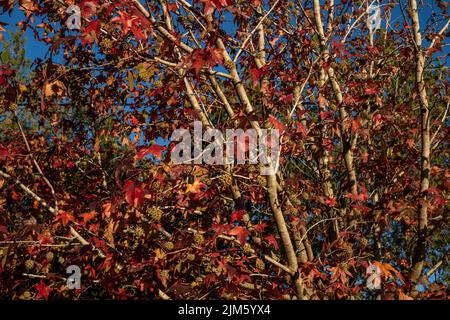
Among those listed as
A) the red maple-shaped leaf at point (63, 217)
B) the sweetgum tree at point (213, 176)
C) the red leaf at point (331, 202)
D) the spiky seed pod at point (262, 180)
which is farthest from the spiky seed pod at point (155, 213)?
the red leaf at point (331, 202)

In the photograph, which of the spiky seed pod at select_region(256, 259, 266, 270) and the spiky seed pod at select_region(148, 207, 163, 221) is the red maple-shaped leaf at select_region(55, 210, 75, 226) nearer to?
the spiky seed pod at select_region(148, 207, 163, 221)

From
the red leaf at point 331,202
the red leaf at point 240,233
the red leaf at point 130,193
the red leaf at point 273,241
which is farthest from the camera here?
the red leaf at point 331,202

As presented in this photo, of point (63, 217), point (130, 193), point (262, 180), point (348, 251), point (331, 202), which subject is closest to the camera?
point (130, 193)

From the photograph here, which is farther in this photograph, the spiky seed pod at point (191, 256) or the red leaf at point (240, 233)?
the spiky seed pod at point (191, 256)

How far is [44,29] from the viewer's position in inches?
252

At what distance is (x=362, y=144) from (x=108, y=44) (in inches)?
170

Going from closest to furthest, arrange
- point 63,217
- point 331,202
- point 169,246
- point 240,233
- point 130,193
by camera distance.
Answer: point 130,193
point 240,233
point 63,217
point 169,246
point 331,202

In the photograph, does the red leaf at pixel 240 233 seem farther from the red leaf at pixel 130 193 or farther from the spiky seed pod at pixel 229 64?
the spiky seed pod at pixel 229 64

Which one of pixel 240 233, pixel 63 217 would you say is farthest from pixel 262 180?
pixel 63 217

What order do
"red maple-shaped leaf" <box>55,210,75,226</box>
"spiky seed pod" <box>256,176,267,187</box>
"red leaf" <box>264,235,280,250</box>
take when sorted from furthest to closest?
"red leaf" <box>264,235,280,250</box>
"spiky seed pod" <box>256,176,267,187</box>
"red maple-shaped leaf" <box>55,210,75,226</box>

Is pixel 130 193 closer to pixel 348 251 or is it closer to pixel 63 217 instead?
pixel 63 217

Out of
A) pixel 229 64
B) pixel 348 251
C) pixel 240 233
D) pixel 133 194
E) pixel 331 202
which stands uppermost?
pixel 229 64

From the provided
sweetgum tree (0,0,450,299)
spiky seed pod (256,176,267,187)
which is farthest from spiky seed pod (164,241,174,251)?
spiky seed pod (256,176,267,187)
